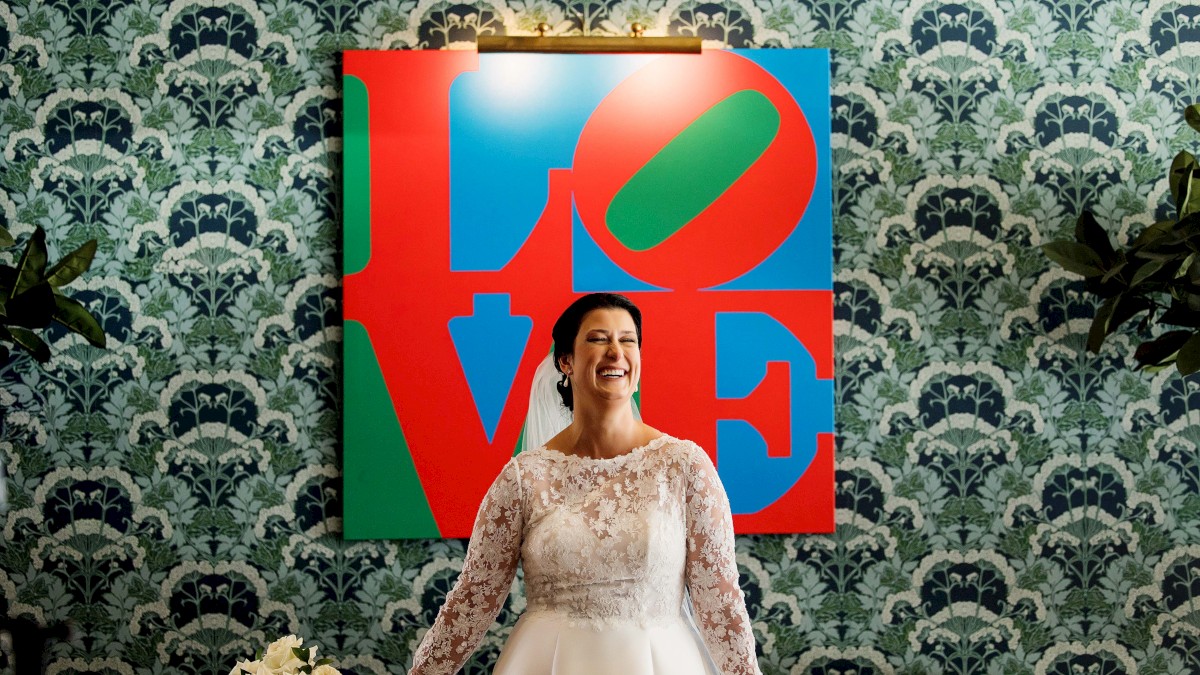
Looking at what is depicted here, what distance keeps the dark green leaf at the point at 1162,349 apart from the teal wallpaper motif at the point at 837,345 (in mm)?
223

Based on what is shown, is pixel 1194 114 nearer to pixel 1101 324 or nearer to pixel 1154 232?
pixel 1154 232

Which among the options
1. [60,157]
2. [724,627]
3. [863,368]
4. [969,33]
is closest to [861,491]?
[863,368]

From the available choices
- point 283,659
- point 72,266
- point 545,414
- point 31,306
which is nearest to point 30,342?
point 31,306

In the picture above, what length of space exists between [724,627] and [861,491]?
1255 mm

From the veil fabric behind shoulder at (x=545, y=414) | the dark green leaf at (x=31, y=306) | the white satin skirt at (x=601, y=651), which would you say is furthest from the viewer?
the dark green leaf at (x=31, y=306)

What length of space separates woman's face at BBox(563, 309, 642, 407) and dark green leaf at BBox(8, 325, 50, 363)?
163 cm

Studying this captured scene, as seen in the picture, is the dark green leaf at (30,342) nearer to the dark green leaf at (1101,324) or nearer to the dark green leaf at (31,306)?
the dark green leaf at (31,306)

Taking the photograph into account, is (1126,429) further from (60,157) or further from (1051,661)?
(60,157)

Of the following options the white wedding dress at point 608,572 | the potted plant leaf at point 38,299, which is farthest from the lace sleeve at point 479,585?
the potted plant leaf at point 38,299

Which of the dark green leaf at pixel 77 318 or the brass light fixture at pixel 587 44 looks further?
the brass light fixture at pixel 587 44

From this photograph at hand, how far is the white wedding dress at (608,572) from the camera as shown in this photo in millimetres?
2283

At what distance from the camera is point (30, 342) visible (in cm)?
302

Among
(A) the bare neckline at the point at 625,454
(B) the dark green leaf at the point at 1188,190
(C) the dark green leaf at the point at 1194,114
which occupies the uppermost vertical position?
(C) the dark green leaf at the point at 1194,114

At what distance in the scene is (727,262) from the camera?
3.38m
